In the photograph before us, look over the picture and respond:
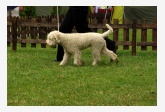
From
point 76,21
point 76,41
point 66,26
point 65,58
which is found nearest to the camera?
point 76,41

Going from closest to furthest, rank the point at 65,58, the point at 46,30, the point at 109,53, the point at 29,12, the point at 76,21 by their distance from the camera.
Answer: the point at 65,58 → the point at 109,53 → the point at 76,21 → the point at 46,30 → the point at 29,12

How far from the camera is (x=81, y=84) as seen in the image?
5.88m

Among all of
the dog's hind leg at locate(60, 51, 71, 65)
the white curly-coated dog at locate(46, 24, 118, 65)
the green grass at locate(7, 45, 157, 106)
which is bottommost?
the green grass at locate(7, 45, 157, 106)

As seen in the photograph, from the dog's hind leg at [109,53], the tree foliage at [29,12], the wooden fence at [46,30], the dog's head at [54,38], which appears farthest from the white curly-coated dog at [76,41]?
the tree foliage at [29,12]

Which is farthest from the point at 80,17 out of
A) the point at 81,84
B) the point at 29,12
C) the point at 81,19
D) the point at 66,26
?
the point at 29,12

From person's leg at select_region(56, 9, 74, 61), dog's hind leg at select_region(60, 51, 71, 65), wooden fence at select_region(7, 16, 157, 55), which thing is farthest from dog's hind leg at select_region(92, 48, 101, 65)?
wooden fence at select_region(7, 16, 157, 55)

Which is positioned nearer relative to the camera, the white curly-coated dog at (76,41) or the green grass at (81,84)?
the green grass at (81,84)

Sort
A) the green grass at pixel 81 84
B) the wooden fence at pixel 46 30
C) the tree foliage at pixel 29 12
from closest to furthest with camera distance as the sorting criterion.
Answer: the green grass at pixel 81 84
the wooden fence at pixel 46 30
the tree foliage at pixel 29 12

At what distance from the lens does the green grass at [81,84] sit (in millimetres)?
4918

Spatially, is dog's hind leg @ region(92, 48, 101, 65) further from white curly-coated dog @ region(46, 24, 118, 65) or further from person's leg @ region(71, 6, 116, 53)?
person's leg @ region(71, 6, 116, 53)

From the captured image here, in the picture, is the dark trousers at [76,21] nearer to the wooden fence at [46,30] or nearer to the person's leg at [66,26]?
the person's leg at [66,26]

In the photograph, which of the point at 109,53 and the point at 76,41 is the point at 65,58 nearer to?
the point at 76,41

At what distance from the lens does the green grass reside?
194 inches

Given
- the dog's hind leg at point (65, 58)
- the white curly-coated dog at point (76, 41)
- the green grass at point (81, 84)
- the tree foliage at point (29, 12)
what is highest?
the tree foliage at point (29, 12)
